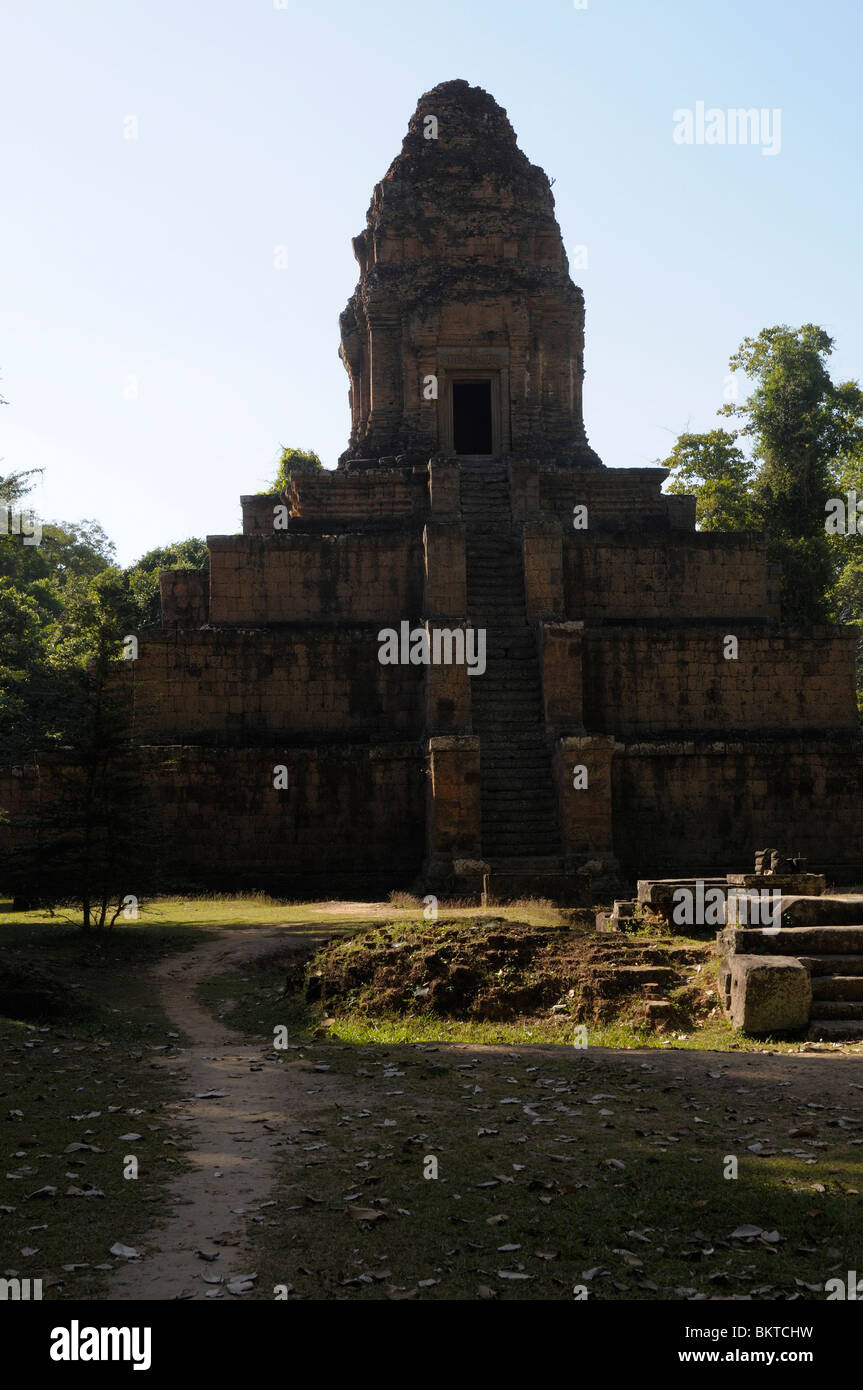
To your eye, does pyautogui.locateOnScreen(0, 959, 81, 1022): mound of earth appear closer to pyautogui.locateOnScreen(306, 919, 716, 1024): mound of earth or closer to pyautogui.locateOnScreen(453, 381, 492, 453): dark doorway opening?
pyautogui.locateOnScreen(306, 919, 716, 1024): mound of earth

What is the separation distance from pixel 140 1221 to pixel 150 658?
1810 cm

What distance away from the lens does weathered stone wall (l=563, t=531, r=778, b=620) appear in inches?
1012

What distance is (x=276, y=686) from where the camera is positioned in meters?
24.2

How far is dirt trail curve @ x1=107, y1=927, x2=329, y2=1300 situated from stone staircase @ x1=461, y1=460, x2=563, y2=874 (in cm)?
846

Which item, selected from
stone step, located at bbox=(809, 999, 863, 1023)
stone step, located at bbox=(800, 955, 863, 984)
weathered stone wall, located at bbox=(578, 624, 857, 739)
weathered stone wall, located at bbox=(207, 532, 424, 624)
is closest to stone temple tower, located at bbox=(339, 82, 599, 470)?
weathered stone wall, located at bbox=(207, 532, 424, 624)

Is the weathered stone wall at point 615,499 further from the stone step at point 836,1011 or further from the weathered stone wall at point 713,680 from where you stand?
the stone step at point 836,1011

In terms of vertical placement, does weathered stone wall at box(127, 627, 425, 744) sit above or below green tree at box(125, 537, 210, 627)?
below

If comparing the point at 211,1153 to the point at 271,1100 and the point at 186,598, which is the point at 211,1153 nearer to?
the point at 271,1100

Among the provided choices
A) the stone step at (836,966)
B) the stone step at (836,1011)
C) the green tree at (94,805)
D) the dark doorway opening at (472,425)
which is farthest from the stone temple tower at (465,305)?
the stone step at (836,1011)

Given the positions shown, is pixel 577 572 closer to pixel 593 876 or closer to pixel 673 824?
pixel 673 824

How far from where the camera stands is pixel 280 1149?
8.10 meters

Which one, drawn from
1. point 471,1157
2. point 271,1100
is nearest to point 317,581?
point 271,1100

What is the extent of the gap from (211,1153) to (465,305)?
25236 millimetres
